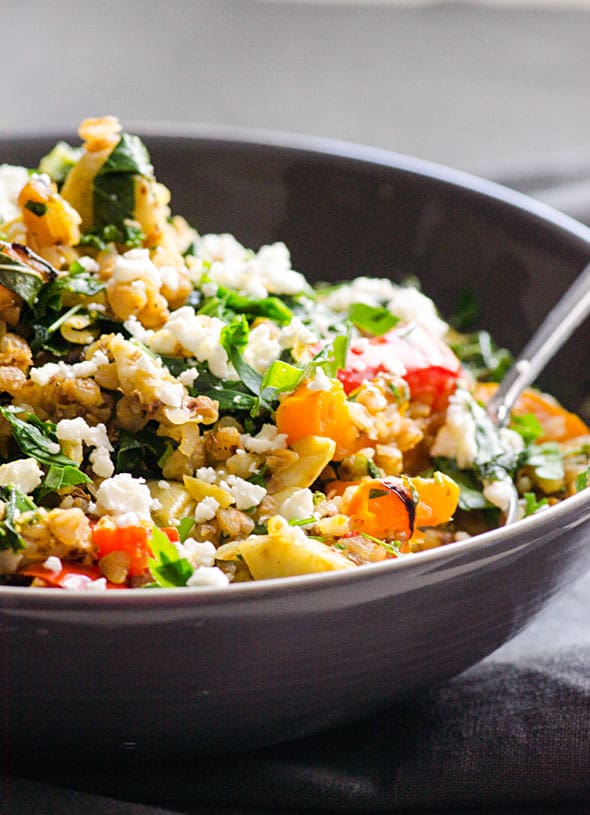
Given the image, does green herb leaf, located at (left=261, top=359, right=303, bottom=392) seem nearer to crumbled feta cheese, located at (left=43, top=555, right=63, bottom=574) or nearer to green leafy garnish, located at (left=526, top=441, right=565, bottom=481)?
crumbled feta cheese, located at (left=43, top=555, right=63, bottom=574)

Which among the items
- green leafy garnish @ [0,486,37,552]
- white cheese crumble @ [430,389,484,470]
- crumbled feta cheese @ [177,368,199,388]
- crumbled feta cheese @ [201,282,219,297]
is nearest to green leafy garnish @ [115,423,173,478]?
crumbled feta cheese @ [177,368,199,388]

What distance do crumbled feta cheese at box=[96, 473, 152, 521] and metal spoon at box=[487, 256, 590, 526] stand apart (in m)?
1.16

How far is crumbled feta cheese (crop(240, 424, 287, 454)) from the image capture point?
2246mm

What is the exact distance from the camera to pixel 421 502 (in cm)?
232

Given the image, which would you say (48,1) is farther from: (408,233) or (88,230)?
(88,230)

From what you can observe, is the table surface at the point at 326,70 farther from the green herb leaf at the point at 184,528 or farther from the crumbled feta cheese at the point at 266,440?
the green herb leaf at the point at 184,528

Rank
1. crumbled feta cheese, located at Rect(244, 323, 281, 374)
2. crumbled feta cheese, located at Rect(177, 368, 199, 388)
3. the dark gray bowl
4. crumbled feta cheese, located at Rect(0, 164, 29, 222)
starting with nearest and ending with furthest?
the dark gray bowl → crumbled feta cheese, located at Rect(177, 368, 199, 388) → crumbled feta cheese, located at Rect(244, 323, 281, 374) → crumbled feta cheese, located at Rect(0, 164, 29, 222)

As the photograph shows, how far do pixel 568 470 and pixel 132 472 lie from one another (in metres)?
1.12

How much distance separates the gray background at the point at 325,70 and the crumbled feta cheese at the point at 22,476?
11.3 feet

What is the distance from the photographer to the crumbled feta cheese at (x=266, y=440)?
2.25 m

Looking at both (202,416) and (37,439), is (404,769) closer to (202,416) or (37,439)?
(202,416)

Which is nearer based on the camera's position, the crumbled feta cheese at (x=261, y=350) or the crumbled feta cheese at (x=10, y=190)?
the crumbled feta cheese at (x=261, y=350)

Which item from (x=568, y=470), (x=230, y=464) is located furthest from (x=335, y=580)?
(x=568, y=470)

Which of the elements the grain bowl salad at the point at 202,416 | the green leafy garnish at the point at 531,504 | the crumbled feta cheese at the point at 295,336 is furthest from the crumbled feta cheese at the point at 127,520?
the green leafy garnish at the point at 531,504
